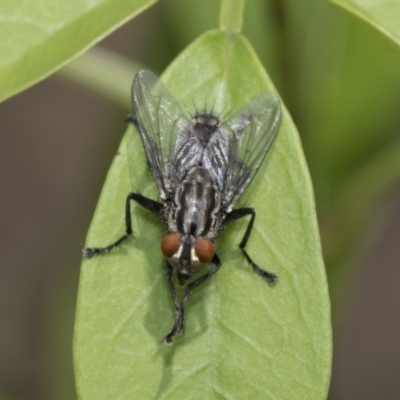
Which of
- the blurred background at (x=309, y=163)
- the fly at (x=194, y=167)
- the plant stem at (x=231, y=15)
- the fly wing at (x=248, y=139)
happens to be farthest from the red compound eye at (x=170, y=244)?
the blurred background at (x=309, y=163)

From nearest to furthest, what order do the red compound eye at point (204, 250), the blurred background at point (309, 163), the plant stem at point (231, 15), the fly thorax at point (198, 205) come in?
the plant stem at point (231, 15) → the red compound eye at point (204, 250) → the fly thorax at point (198, 205) → the blurred background at point (309, 163)

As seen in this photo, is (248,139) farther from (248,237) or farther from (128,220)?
(128,220)

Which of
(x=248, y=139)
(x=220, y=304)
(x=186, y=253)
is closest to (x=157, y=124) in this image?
(x=248, y=139)

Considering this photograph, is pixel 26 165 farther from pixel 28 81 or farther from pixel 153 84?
pixel 28 81

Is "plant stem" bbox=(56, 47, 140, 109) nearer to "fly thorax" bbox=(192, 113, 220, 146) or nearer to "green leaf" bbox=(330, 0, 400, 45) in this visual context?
"fly thorax" bbox=(192, 113, 220, 146)

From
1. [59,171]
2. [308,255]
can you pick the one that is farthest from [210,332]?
[59,171]

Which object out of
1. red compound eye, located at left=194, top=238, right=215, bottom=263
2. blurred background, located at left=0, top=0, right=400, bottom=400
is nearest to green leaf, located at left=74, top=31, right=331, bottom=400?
red compound eye, located at left=194, top=238, right=215, bottom=263

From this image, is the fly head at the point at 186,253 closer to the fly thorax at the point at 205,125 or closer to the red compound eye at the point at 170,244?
the red compound eye at the point at 170,244
